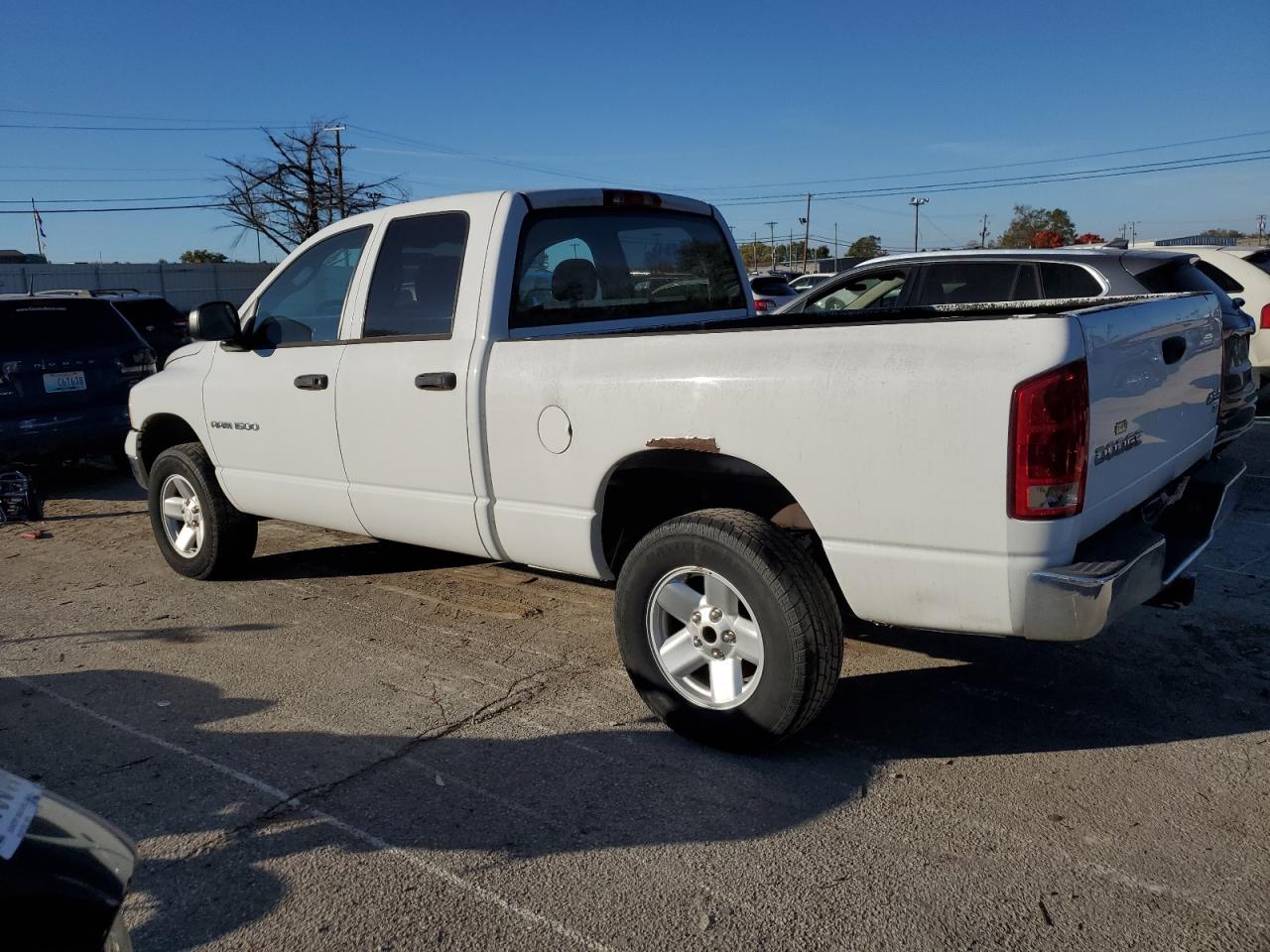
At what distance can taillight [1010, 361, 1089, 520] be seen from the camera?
2.95m

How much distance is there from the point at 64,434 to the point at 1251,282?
1131 cm

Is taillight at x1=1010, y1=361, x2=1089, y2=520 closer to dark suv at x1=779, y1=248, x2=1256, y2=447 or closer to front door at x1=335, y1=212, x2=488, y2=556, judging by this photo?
front door at x1=335, y1=212, x2=488, y2=556

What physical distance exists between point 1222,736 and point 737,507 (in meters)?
1.93

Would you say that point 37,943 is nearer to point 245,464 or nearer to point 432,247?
point 432,247

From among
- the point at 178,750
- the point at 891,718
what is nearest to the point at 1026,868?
the point at 891,718

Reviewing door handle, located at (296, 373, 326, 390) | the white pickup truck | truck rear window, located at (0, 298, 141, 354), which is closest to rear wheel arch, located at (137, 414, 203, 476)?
the white pickup truck

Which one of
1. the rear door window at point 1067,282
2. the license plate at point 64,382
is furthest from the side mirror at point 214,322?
the rear door window at point 1067,282

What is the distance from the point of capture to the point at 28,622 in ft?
18.1

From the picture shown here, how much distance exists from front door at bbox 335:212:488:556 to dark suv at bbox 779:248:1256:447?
2643mm

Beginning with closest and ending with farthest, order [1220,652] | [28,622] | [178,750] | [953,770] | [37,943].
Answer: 1. [37,943]
2. [953,770]
3. [178,750]
4. [1220,652]
5. [28,622]

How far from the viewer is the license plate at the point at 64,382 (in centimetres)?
883

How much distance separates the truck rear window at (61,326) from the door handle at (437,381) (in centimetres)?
590

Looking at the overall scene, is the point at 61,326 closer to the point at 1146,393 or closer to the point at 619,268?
the point at 619,268

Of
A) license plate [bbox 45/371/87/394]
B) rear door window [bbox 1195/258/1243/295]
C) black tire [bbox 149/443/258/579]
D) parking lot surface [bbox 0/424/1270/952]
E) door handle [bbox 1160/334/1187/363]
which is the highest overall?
rear door window [bbox 1195/258/1243/295]
